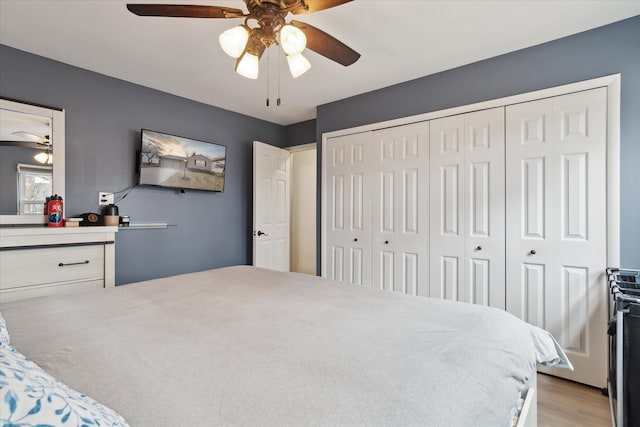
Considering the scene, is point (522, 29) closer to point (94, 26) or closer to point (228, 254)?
point (94, 26)

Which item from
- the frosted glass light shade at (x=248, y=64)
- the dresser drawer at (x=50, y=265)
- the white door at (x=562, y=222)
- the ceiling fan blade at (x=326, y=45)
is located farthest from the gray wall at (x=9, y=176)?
the white door at (x=562, y=222)

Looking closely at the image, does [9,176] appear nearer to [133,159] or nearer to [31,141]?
[31,141]

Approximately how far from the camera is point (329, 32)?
2262 mm

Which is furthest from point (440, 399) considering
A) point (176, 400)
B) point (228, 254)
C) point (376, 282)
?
point (228, 254)

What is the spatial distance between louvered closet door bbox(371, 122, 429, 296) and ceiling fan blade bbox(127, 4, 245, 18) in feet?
6.55

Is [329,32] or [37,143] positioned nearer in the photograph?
[329,32]

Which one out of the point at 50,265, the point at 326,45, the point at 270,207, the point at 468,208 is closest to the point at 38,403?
the point at 326,45

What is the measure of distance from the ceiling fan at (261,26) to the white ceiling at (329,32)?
1.45 ft

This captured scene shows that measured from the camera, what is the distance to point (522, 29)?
2.20 meters

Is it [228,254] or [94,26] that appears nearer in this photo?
[94,26]

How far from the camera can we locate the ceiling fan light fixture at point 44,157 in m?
2.56

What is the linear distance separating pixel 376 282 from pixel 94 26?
324cm

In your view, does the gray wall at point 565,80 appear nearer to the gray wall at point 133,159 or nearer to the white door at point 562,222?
the white door at point 562,222

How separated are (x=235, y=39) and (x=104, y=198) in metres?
2.25
